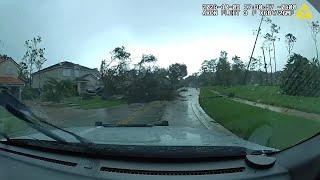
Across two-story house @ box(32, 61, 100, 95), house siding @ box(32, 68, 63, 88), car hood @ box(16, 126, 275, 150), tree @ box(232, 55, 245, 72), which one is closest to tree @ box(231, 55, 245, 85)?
tree @ box(232, 55, 245, 72)

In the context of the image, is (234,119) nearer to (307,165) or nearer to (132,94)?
(132,94)

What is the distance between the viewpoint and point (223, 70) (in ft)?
11.7

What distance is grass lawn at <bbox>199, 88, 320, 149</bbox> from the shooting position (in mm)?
2988

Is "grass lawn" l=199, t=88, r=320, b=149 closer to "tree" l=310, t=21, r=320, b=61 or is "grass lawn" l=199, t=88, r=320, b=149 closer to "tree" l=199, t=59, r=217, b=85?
"tree" l=199, t=59, r=217, b=85

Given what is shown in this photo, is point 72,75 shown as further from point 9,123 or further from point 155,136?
point 155,136

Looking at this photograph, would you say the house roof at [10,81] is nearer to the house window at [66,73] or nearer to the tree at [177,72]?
the house window at [66,73]

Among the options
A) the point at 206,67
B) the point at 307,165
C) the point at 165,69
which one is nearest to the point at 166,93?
the point at 165,69

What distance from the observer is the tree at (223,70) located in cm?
327

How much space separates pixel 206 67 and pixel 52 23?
4.18 feet

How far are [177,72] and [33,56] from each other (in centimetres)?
122

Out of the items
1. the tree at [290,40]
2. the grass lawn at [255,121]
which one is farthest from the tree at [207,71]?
the tree at [290,40]

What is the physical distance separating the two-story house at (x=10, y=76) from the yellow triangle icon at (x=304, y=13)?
2.11 metres

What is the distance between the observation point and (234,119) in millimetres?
3953

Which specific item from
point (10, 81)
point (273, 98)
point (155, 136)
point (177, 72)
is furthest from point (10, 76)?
point (273, 98)
